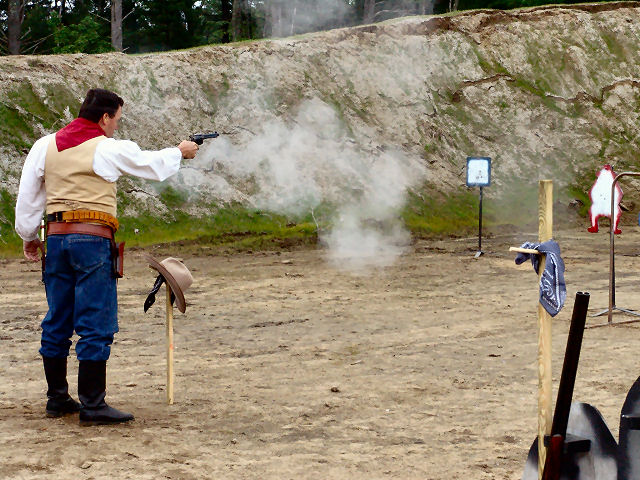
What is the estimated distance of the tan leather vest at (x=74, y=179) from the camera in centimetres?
548

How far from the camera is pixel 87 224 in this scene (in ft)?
18.1

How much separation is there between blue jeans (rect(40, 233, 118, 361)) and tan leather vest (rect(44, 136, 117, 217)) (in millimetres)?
210

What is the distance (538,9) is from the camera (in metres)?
23.0

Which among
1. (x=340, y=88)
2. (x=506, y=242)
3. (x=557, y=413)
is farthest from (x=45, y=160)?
(x=340, y=88)

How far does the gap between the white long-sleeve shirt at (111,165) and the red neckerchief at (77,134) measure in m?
0.10

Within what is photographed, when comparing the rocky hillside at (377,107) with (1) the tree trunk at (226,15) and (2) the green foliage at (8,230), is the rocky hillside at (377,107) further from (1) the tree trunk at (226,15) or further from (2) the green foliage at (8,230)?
(1) the tree trunk at (226,15)

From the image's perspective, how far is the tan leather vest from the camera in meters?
5.48

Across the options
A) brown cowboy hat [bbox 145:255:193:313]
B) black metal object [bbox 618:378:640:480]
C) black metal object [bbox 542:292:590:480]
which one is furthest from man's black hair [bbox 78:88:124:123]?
black metal object [bbox 618:378:640:480]

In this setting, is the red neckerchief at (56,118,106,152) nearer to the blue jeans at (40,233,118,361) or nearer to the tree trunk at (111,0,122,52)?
the blue jeans at (40,233,118,361)

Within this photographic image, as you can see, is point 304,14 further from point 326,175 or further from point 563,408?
point 563,408

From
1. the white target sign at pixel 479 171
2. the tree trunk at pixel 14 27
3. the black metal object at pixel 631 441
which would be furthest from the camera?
the tree trunk at pixel 14 27

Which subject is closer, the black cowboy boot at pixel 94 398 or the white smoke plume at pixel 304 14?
the black cowboy boot at pixel 94 398

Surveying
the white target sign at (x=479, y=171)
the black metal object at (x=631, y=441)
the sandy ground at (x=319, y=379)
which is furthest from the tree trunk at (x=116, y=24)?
the black metal object at (x=631, y=441)

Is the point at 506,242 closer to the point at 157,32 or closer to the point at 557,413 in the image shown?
the point at 557,413
